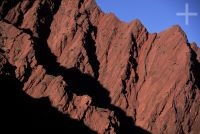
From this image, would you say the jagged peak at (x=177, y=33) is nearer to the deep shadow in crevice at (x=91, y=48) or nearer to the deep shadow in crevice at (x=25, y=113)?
the deep shadow in crevice at (x=91, y=48)

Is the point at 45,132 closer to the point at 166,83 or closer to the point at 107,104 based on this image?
the point at 107,104

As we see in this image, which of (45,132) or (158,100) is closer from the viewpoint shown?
(45,132)

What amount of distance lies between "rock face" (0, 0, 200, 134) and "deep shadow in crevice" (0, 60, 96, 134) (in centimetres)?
171

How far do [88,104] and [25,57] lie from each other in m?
16.2

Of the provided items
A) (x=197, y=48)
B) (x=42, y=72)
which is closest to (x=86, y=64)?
(x=42, y=72)

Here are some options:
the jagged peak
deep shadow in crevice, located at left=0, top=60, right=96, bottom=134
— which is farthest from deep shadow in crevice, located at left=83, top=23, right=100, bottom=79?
deep shadow in crevice, located at left=0, top=60, right=96, bottom=134

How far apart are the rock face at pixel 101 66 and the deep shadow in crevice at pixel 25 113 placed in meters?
1.71

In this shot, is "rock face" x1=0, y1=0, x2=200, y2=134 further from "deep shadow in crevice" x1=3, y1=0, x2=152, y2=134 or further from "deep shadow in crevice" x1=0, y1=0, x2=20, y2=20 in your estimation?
"deep shadow in crevice" x1=0, y1=0, x2=20, y2=20

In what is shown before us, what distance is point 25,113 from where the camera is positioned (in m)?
79.5

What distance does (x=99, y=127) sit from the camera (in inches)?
3383

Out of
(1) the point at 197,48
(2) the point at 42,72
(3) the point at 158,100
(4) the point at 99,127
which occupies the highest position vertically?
(1) the point at 197,48

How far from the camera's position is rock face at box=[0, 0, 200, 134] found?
89875 mm

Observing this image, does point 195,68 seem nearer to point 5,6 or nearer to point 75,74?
point 75,74

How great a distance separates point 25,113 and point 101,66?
34.3 meters
